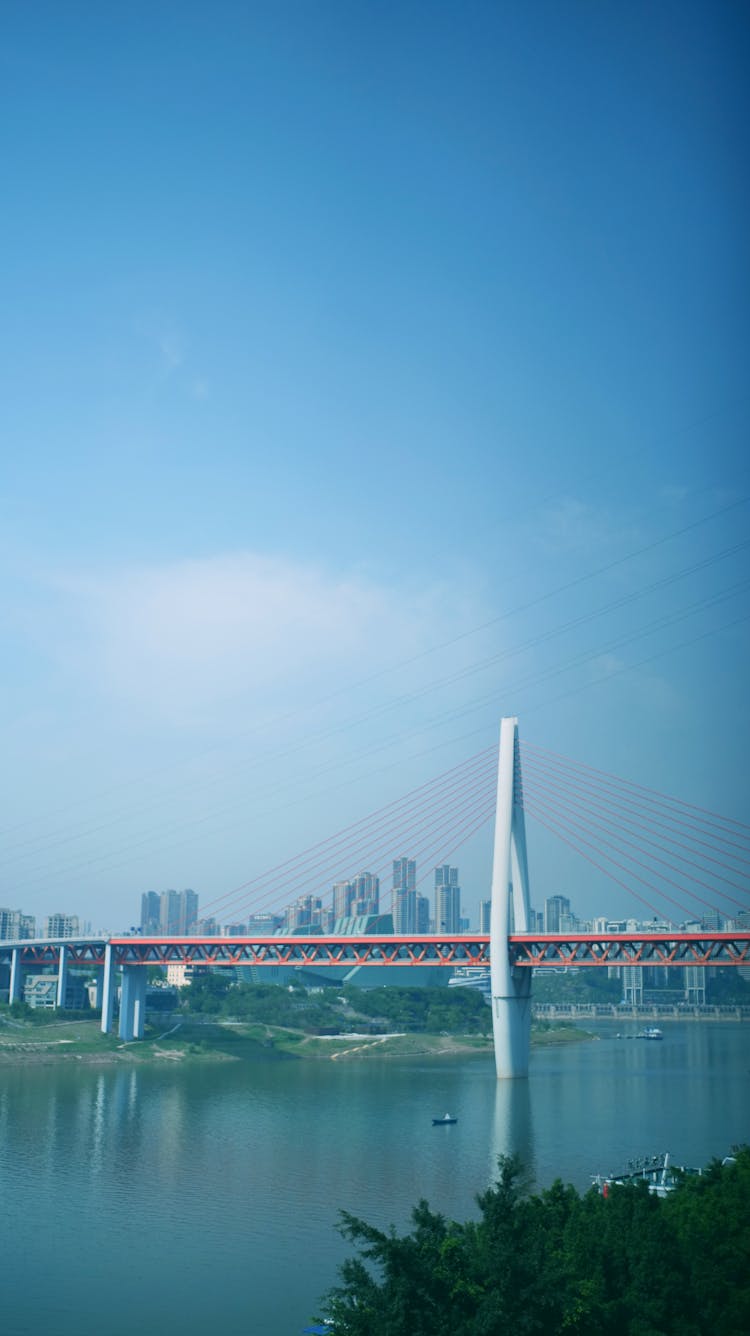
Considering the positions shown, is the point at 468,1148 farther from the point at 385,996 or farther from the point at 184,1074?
the point at 385,996

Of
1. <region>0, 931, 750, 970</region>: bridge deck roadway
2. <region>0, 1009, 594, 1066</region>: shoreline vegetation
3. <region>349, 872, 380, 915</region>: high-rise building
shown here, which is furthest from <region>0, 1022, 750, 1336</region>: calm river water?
<region>349, 872, 380, 915</region>: high-rise building

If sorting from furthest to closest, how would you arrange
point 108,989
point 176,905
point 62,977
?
point 176,905, point 62,977, point 108,989

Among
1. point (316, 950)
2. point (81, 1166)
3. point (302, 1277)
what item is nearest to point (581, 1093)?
point (316, 950)

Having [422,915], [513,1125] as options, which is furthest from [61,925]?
[513,1125]

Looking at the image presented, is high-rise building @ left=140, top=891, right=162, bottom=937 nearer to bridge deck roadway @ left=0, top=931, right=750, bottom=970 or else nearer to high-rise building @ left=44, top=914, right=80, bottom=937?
high-rise building @ left=44, top=914, right=80, bottom=937

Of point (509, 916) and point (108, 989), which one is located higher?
point (509, 916)

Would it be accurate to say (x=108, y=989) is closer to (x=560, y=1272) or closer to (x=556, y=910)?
(x=560, y=1272)
